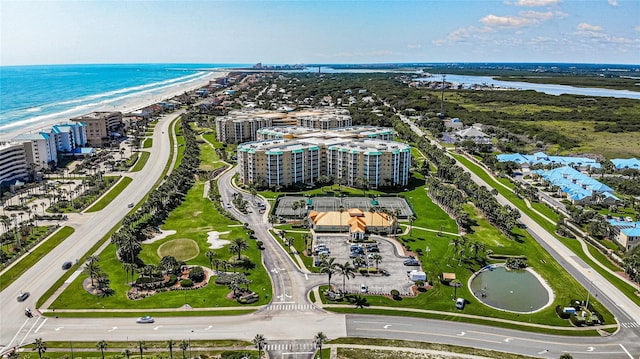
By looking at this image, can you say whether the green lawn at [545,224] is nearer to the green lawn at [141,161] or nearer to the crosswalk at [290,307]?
the crosswalk at [290,307]

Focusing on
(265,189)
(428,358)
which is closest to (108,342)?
(428,358)

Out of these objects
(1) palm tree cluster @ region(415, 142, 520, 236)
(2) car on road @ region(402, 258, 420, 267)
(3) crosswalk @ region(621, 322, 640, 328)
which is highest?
(1) palm tree cluster @ region(415, 142, 520, 236)

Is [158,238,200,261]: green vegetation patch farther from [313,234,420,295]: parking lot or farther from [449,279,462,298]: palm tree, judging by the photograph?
[449,279,462,298]: palm tree

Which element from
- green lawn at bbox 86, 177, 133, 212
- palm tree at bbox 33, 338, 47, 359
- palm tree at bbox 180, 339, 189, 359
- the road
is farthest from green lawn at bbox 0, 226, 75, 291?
palm tree at bbox 180, 339, 189, 359

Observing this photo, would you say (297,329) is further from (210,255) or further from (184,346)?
(210,255)

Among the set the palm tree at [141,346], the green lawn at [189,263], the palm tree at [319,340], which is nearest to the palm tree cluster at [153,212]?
the green lawn at [189,263]
